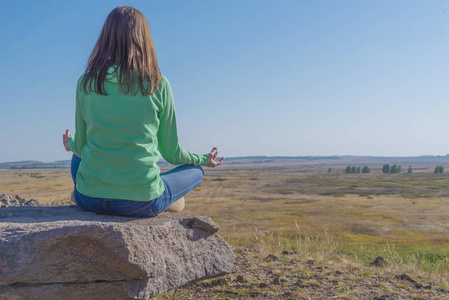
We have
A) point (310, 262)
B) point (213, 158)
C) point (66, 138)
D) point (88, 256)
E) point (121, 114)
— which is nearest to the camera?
point (88, 256)

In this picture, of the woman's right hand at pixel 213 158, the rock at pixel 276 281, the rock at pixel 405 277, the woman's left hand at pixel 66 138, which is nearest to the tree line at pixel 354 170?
the rock at pixel 405 277

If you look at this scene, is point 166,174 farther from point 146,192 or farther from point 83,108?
point 83,108

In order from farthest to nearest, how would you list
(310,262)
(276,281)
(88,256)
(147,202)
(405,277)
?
(310,262)
(405,277)
(276,281)
(147,202)
(88,256)

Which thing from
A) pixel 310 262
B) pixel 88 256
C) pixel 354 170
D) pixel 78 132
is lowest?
pixel 354 170

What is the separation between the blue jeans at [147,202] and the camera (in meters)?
3.55

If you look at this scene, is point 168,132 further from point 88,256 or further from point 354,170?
point 354,170

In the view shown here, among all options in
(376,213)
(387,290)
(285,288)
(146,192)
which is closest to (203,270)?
(146,192)

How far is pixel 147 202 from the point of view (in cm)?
359

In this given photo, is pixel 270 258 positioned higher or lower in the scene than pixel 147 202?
lower

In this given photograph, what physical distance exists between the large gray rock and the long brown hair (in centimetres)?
120

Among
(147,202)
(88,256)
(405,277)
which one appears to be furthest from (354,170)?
(88,256)

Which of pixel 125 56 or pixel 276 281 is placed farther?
pixel 276 281

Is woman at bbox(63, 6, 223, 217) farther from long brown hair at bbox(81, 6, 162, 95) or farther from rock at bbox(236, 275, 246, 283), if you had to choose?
rock at bbox(236, 275, 246, 283)

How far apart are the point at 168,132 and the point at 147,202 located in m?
0.70
